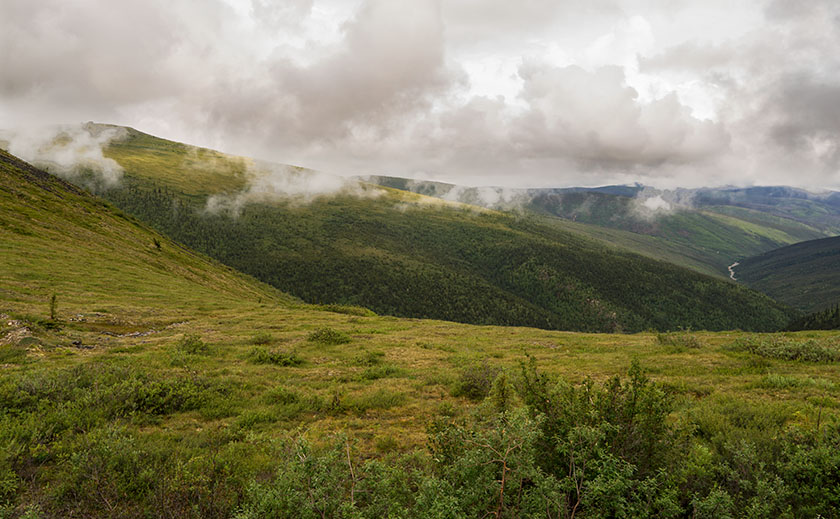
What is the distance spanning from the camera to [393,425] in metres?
8.73

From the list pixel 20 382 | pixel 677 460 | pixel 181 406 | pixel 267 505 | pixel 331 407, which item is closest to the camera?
pixel 267 505

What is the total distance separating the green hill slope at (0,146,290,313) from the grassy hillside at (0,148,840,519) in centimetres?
550

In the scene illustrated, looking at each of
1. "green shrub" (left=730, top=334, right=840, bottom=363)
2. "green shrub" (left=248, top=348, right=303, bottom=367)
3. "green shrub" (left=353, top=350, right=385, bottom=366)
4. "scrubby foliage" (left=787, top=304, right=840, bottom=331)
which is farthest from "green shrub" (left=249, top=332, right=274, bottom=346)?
"scrubby foliage" (left=787, top=304, right=840, bottom=331)

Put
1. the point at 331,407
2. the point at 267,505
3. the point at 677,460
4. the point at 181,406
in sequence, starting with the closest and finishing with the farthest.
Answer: the point at 267,505 → the point at 677,460 → the point at 181,406 → the point at 331,407

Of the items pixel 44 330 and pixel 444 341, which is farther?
pixel 444 341

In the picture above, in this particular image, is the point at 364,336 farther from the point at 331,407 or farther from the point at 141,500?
the point at 141,500

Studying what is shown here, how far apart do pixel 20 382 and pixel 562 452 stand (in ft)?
40.2

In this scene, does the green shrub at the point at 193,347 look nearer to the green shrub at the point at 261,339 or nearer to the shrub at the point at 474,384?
the green shrub at the point at 261,339

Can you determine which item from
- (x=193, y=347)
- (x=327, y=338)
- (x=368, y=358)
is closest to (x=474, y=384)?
(x=368, y=358)

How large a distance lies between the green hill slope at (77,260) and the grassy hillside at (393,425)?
5.50m

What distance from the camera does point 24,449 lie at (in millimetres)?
5789

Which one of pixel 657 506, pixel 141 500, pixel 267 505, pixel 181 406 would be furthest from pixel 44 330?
pixel 657 506

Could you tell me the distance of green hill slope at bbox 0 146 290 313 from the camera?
2488 centimetres

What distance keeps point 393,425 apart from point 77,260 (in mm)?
43656
